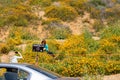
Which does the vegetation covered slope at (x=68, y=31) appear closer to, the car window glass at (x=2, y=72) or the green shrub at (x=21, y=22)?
the green shrub at (x=21, y=22)

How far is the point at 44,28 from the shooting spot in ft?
138

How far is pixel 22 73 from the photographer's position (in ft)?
31.8

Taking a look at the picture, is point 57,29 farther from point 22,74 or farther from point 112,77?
point 22,74

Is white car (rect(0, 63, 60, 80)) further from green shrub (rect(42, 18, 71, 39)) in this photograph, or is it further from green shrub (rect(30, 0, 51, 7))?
green shrub (rect(30, 0, 51, 7))

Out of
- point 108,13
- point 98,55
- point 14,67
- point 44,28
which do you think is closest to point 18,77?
point 14,67

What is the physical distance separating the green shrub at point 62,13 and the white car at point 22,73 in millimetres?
34953

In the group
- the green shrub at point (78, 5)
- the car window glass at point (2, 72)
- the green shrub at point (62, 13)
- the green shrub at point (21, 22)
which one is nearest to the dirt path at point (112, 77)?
the car window glass at point (2, 72)

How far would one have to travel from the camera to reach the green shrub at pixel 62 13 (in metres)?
45.0

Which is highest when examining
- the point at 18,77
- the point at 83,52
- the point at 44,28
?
the point at 18,77

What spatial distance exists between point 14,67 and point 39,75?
0.59 m

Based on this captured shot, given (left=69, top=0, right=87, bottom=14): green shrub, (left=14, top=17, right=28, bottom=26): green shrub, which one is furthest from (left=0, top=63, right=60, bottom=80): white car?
(left=69, top=0, right=87, bottom=14): green shrub

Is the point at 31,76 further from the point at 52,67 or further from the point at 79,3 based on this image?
the point at 79,3

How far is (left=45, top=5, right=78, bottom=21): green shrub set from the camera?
4497 centimetres

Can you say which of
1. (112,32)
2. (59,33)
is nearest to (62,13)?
(59,33)
